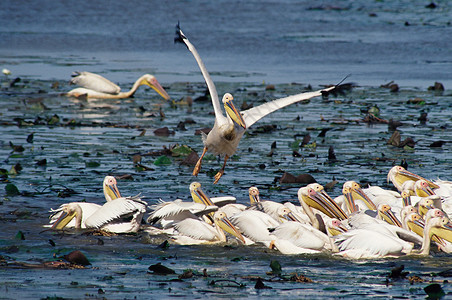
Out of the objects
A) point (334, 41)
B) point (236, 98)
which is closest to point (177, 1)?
point (334, 41)

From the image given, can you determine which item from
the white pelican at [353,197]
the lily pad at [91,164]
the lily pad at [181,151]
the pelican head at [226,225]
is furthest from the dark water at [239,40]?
the pelican head at [226,225]

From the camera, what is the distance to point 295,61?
1727 centimetres

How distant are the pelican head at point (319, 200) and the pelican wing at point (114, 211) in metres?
1.23

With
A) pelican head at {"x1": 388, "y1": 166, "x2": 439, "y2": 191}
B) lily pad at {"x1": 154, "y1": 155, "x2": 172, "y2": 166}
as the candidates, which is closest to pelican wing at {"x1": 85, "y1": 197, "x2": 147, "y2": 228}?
pelican head at {"x1": 388, "y1": 166, "x2": 439, "y2": 191}

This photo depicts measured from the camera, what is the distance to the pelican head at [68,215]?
632cm

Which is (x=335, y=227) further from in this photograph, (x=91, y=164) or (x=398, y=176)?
(x=91, y=164)

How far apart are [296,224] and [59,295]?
76.6 inches

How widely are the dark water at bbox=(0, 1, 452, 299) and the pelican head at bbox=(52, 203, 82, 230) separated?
155 millimetres

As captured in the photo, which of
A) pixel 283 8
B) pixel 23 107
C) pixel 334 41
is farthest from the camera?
pixel 283 8

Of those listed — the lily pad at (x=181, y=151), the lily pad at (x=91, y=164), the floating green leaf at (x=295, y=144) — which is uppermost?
the floating green leaf at (x=295, y=144)

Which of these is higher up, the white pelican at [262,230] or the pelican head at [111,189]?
the pelican head at [111,189]

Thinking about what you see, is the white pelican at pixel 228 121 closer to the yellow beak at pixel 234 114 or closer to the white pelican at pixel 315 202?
the yellow beak at pixel 234 114

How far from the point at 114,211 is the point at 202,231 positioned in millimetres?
704

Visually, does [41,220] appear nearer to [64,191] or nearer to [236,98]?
[64,191]
